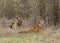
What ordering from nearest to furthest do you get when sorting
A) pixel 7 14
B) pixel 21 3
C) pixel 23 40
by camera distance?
pixel 23 40 < pixel 21 3 < pixel 7 14

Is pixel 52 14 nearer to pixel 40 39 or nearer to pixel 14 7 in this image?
pixel 14 7

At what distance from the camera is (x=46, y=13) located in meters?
12.8

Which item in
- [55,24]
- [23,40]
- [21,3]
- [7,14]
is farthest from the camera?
[7,14]

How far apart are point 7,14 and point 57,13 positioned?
3128 mm

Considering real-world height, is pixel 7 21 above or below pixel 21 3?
below

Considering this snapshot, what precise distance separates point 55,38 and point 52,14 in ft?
13.7

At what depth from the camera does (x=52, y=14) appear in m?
12.8

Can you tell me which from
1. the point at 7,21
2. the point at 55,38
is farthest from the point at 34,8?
the point at 55,38

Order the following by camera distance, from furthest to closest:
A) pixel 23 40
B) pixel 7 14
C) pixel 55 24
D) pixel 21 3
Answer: pixel 7 14 → pixel 21 3 → pixel 55 24 → pixel 23 40

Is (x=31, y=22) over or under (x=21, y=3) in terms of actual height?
under

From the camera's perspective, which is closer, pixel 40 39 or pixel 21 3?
pixel 40 39

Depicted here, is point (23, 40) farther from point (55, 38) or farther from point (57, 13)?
point (57, 13)

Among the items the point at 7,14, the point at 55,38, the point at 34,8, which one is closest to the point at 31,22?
the point at 34,8

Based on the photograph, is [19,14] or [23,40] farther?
[19,14]
